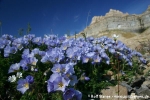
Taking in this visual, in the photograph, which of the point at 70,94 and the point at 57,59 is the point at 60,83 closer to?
the point at 70,94

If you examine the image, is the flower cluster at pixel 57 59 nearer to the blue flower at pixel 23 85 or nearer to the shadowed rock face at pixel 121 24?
the blue flower at pixel 23 85

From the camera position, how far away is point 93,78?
3.64m

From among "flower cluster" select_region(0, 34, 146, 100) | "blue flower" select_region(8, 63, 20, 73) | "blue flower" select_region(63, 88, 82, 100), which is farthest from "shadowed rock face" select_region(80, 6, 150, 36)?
"blue flower" select_region(63, 88, 82, 100)

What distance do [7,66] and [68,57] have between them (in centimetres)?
105

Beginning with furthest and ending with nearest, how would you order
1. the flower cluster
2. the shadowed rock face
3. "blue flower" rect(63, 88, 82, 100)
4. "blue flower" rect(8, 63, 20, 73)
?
the shadowed rock face
"blue flower" rect(8, 63, 20, 73)
the flower cluster
"blue flower" rect(63, 88, 82, 100)

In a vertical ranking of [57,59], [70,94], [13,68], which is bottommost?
[70,94]

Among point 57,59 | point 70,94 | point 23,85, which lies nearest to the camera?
point 70,94

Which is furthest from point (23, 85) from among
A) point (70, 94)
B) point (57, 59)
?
point (70, 94)

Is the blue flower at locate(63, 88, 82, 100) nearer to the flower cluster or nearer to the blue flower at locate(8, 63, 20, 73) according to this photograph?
the flower cluster

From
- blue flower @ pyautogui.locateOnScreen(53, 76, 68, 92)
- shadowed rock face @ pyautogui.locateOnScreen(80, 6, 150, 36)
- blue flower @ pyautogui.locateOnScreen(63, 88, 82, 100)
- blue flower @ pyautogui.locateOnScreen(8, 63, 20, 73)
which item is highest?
shadowed rock face @ pyautogui.locateOnScreen(80, 6, 150, 36)

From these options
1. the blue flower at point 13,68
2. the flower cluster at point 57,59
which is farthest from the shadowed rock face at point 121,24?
the blue flower at point 13,68

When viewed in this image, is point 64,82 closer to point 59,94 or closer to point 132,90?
point 59,94

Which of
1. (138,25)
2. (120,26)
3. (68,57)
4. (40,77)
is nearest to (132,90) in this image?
(68,57)

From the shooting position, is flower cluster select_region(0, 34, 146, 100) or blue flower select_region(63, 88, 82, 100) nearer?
blue flower select_region(63, 88, 82, 100)
